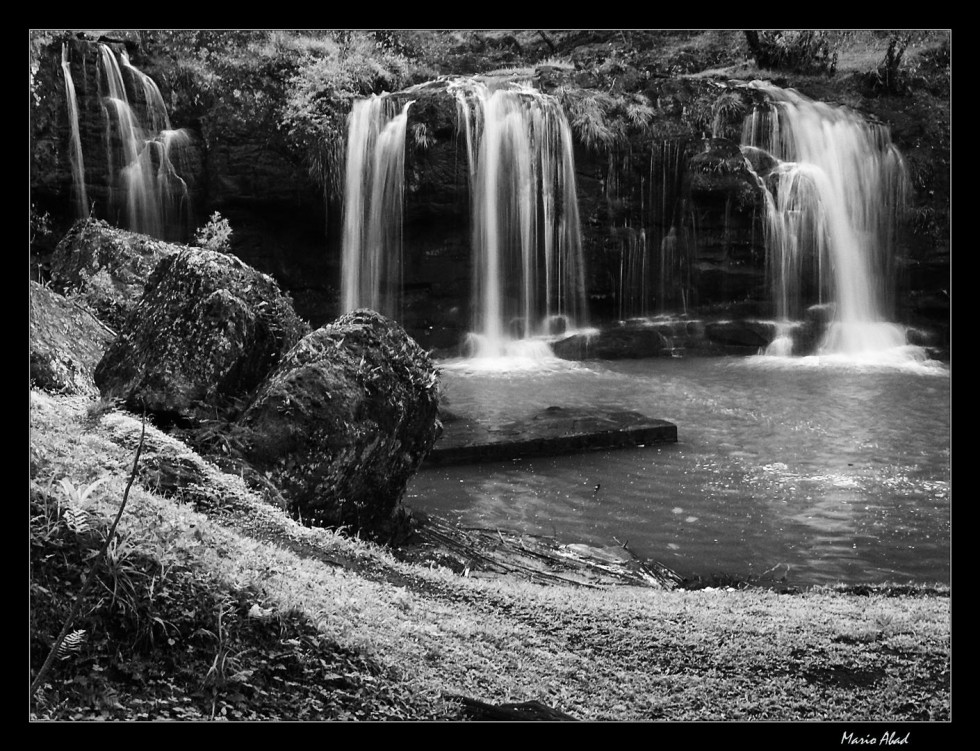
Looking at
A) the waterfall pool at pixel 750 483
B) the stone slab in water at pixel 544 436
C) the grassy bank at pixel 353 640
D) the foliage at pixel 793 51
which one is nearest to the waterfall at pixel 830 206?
the foliage at pixel 793 51

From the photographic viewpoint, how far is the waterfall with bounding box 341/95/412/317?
52.2 ft

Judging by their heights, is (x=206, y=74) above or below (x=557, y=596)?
above

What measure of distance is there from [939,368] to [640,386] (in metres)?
4.65

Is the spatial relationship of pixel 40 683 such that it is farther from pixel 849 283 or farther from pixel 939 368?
pixel 849 283

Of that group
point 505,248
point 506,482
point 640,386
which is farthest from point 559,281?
point 506,482

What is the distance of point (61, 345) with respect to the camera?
5.72 metres

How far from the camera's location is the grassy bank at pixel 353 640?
112 inches

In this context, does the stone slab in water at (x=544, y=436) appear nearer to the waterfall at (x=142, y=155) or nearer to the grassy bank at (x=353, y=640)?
the grassy bank at (x=353, y=640)

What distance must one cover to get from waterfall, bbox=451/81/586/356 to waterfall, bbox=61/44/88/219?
20.5 feet

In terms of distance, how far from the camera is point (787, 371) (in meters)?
13.6

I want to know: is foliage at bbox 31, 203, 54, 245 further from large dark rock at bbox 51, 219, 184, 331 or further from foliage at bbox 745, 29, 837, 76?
foliage at bbox 745, 29, 837, 76

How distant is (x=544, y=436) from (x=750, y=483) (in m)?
2.11

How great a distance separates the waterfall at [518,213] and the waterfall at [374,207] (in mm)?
1323

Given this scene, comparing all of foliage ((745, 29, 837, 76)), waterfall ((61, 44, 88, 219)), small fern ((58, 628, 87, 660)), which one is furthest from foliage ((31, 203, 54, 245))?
small fern ((58, 628, 87, 660))
